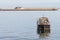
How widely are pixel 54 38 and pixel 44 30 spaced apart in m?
7.93

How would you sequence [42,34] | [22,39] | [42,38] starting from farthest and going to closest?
[42,34]
[42,38]
[22,39]

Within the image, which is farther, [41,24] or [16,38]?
[41,24]

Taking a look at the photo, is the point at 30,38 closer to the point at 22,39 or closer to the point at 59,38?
the point at 22,39

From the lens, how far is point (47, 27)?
182 feet

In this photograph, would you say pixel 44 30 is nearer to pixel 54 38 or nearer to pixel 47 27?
pixel 47 27

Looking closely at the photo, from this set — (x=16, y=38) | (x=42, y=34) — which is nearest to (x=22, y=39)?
(x=16, y=38)

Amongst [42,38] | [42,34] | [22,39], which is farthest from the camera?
[42,34]

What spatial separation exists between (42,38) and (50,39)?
8.65 feet

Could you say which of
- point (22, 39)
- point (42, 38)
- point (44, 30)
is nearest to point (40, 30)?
point (44, 30)

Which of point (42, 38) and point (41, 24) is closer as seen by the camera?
point (42, 38)

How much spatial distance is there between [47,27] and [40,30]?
6.48 ft

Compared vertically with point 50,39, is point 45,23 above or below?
above

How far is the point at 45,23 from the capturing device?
5625cm

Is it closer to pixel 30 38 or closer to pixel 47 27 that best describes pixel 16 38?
pixel 30 38
